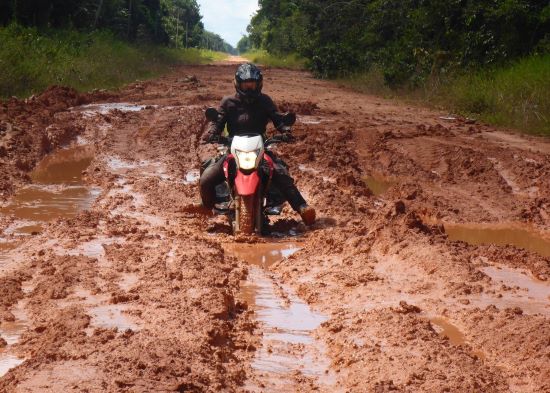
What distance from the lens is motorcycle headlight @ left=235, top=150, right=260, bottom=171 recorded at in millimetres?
7586

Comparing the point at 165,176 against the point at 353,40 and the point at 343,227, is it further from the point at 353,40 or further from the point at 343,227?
the point at 353,40

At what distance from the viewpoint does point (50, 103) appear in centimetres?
1587

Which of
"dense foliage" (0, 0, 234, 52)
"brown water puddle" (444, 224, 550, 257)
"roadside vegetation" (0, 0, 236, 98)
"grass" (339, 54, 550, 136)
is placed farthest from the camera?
"dense foliage" (0, 0, 234, 52)

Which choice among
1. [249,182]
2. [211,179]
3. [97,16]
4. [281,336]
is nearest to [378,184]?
[211,179]

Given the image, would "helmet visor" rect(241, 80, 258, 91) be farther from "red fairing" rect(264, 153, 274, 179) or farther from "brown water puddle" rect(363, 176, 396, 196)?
"brown water puddle" rect(363, 176, 396, 196)

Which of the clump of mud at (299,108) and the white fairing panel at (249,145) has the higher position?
the white fairing panel at (249,145)

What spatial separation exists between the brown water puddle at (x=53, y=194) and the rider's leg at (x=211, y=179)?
1.41 metres

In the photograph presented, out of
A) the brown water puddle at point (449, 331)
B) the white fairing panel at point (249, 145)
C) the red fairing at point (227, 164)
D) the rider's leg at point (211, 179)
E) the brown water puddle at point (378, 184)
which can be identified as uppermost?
the white fairing panel at point (249, 145)

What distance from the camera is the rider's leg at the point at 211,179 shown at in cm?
807

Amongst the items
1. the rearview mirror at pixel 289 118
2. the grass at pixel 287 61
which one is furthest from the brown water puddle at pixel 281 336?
the grass at pixel 287 61

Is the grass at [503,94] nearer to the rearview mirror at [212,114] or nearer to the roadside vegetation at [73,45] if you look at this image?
the rearview mirror at [212,114]

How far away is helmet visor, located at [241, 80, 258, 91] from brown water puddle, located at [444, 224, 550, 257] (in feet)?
8.28

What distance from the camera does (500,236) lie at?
26.9 feet

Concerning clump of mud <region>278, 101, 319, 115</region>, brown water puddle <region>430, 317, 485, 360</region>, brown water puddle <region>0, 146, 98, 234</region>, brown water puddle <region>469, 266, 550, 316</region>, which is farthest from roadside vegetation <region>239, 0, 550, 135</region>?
brown water puddle <region>430, 317, 485, 360</region>
